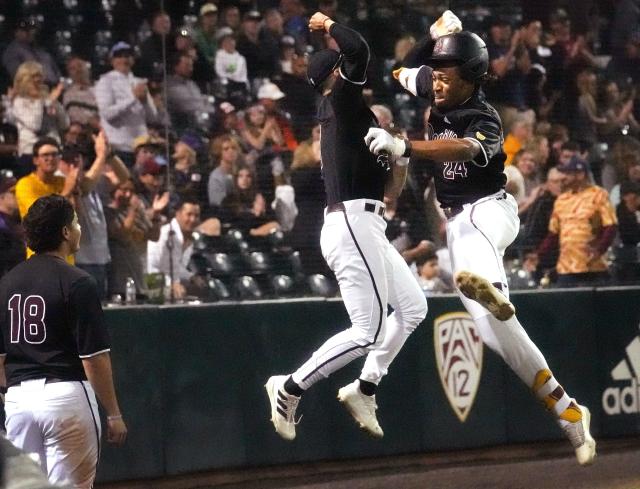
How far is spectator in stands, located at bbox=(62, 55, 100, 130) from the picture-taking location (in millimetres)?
8703

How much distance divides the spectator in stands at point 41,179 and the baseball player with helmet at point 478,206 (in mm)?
2672

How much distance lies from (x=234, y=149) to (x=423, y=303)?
2.94 meters

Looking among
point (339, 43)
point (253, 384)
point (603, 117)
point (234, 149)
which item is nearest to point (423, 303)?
point (339, 43)

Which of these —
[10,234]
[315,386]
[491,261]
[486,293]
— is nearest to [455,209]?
[491,261]

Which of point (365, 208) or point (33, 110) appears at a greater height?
point (33, 110)

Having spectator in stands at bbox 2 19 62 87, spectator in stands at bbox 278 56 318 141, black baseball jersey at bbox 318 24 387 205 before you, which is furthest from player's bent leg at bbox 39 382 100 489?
spectator in stands at bbox 278 56 318 141

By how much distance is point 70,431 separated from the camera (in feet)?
16.6

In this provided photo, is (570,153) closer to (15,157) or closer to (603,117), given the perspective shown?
(603,117)

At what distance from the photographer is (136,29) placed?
9.10 meters

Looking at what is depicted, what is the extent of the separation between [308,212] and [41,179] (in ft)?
6.54

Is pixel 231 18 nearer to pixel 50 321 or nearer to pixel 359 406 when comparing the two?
pixel 359 406

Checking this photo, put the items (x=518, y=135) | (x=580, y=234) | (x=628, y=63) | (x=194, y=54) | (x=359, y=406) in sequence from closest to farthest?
(x=359, y=406)
(x=194, y=54)
(x=580, y=234)
(x=518, y=135)
(x=628, y=63)

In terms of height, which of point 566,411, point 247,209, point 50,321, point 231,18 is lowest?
point 566,411

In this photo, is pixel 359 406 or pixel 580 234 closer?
pixel 359 406
